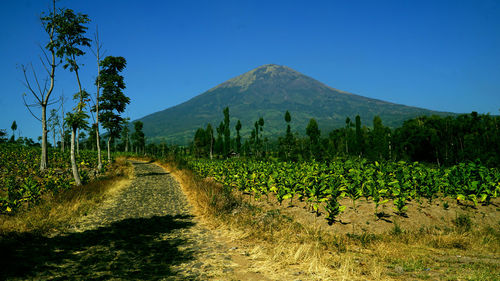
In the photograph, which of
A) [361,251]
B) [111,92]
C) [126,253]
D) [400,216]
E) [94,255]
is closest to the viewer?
[361,251]

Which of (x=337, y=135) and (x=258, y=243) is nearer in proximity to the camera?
(x=258, y=243)

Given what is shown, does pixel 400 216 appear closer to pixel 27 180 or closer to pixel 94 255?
pixel 94 255

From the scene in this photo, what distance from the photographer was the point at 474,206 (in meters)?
8.86

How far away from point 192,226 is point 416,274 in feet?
22.5

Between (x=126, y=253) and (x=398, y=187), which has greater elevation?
(x=398, y=187)

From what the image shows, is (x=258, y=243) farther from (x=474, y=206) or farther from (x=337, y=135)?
Answer: (x=337, y=135)

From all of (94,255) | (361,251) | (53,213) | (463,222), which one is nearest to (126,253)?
(94,255)

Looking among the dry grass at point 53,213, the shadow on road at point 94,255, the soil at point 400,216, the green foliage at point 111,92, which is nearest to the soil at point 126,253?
the shadow on road at point 94,255

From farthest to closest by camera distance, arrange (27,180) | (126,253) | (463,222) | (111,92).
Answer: (111,92), (27,180), (463,222), (126,253)

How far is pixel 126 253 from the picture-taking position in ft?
20.8

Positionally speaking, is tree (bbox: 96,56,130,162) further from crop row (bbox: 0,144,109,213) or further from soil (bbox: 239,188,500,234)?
soil (bbox: 239,188,500,234)

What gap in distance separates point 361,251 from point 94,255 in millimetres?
6494

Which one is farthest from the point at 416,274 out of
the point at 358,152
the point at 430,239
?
the point at 358,152

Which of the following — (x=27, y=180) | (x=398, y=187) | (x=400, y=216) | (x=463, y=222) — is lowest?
(x=463, y=222)
